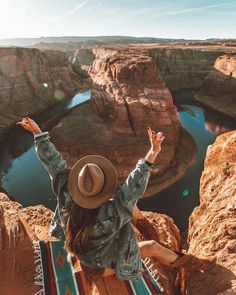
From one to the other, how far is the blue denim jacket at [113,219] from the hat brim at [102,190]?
0.19 metres

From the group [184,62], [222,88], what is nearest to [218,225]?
[222,88]

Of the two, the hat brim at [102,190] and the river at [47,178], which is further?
the river at [47,178]

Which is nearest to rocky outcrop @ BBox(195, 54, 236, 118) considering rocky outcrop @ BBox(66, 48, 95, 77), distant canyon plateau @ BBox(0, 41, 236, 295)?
distant canyon plateau @ BBox(0, 41, 236, 295)

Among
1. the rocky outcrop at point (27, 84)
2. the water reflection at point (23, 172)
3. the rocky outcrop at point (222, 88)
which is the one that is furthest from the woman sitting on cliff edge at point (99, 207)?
the rocky outcrop at point (222, 88)

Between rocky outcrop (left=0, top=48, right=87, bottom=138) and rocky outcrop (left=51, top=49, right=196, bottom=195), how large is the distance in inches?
698

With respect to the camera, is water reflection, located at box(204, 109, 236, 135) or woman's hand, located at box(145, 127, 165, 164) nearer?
woman's hand, located at box(145, 127, 165, 164)

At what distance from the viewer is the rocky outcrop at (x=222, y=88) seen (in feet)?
184

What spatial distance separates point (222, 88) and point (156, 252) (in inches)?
2394

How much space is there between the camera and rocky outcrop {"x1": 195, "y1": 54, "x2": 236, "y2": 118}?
184 feet

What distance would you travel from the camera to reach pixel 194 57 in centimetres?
8131

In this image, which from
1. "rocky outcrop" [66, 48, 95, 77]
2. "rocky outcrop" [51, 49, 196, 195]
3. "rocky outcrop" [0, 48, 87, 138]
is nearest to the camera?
"rocky outcrop" [51, 49, 196, 195]

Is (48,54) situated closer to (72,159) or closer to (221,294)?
(72,159)

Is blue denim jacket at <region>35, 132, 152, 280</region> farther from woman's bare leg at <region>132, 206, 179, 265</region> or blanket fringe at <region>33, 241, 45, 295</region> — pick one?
blanket fringe at <region>33, 241, 45, 295</region>

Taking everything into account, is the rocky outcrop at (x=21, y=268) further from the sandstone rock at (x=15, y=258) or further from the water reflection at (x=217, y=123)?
the water reflection at (x=217, y=123)
